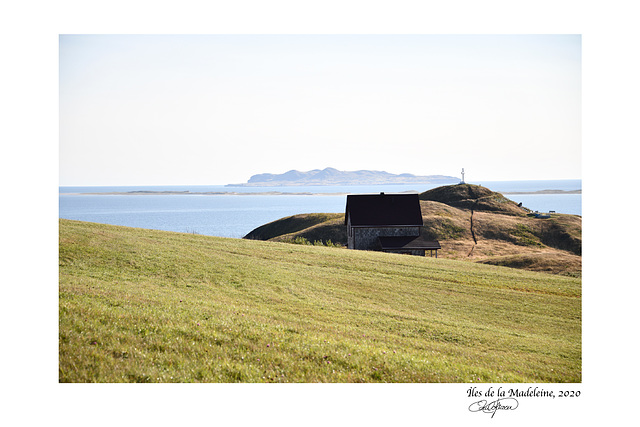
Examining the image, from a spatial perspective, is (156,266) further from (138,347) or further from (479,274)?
(479,274)

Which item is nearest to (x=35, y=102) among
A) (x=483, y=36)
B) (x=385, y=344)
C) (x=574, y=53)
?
(x=385, y=344)

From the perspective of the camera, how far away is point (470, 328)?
1573 cm

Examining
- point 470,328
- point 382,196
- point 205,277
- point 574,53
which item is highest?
point 574,53

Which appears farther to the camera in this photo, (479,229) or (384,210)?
(479,229)

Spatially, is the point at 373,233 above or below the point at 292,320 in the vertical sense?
above

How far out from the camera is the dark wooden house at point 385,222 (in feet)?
148

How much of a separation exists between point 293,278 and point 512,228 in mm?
58218

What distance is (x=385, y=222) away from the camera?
4569 cm
